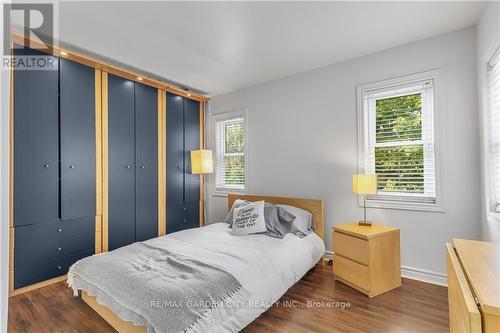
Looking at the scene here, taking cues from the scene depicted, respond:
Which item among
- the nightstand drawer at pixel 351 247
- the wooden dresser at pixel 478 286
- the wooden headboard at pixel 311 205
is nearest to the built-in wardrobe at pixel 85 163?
the wooden headboard at pixel 311 205

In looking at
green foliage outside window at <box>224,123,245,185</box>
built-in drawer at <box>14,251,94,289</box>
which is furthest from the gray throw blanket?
green foliage outside window at <box>224,123,245,185</box>

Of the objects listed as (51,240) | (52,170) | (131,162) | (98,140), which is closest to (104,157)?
(98,140)

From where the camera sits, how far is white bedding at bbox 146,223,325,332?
Answer: 1981 mm

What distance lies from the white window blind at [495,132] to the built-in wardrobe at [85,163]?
3.83 meters

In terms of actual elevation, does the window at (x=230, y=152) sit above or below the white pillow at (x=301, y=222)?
above

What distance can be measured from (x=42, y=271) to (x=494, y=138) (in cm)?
457

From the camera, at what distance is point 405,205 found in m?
2.90

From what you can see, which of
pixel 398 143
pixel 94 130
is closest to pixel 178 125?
pixel 94 130

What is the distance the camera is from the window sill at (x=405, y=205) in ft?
8.95

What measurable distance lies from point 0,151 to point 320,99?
3.56 metres

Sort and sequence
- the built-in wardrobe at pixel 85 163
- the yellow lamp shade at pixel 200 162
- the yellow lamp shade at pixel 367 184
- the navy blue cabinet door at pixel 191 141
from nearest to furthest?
the built-in wardrobe at pixel 85 163, the yellow lamp shade at pixel 367 184, the yellow lamp shade at pixel 200 162, the navy blue cabinet door at pixel 191 141

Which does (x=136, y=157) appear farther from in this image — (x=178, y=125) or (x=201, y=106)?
(x=201, y=106)

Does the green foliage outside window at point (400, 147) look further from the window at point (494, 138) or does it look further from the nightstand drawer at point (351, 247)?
the nightstand drawer at point (351, 247)

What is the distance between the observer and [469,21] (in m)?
2.49
